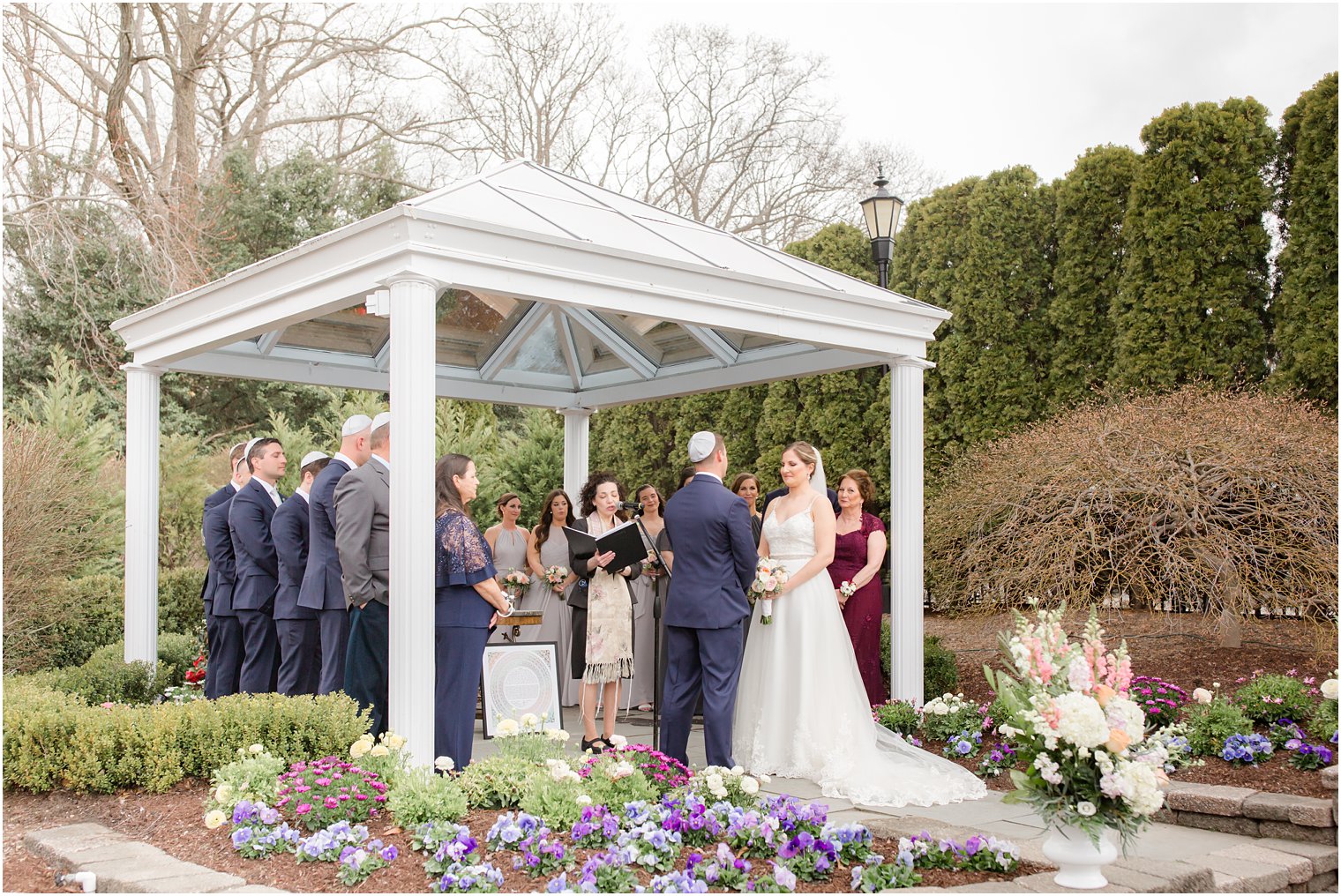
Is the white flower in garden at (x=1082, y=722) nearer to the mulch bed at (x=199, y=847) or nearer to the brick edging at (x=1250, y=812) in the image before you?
the mulch bed at (x=199, y=847)

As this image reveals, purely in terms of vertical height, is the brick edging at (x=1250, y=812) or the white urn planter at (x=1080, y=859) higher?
the white urn planter at (x=1080, y=859)

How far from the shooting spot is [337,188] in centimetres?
2027

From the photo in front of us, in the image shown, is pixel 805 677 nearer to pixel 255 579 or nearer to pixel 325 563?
pixel 325 563

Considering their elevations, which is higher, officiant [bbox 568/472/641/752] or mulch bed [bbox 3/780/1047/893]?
officiant [bbox 568/472/641/752]

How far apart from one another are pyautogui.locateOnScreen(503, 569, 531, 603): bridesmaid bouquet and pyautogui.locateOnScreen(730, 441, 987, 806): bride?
227 centimetres

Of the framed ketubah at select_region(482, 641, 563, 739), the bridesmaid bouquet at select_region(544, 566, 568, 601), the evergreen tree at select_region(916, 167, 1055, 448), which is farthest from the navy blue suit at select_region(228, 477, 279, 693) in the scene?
the evergreen tree at select_region(916, 167, 1055, 448)

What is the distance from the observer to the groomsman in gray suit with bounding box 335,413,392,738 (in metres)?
5.96

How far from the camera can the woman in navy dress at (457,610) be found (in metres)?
5.83

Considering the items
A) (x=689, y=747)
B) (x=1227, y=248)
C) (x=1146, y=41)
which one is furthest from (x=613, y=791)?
(x=1146, y=41)

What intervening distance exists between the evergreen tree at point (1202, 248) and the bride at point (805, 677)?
16.8ft

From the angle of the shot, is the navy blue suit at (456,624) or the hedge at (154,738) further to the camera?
the navy blue suit at (456,624)

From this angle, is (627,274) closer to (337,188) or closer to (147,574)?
(147,574)

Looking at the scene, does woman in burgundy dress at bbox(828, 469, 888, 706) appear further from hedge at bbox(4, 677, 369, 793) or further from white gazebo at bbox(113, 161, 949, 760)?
hedge at bbox(4, 677, 369, 793)

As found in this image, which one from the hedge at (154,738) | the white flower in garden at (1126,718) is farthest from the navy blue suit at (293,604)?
the white flower in garden at (1126,718)
